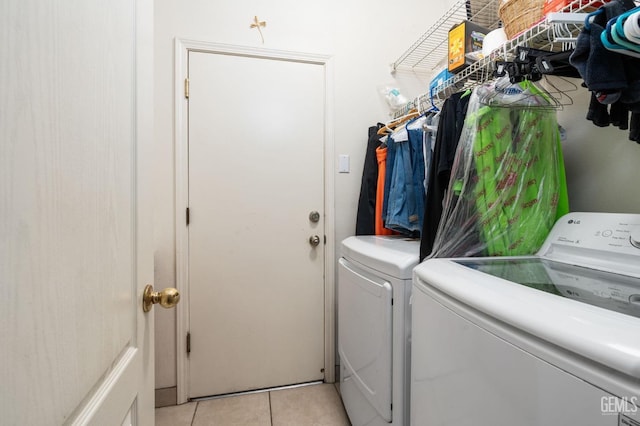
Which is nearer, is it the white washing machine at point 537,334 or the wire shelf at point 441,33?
the white washing machine at point 537,334

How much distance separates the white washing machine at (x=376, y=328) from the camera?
1007 mm

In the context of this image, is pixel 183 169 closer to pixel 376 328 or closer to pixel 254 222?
pixel 254 222

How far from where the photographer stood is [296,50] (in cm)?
183

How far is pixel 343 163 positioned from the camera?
1926mm

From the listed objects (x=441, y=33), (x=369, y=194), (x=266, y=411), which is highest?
(x=441, y=33)

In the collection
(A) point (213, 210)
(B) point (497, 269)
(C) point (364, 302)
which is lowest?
(C) point (364, 302)

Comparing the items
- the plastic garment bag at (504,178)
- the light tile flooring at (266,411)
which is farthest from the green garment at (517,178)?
the light tile flooring at (266,411)

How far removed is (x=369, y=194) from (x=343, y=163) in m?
0.29

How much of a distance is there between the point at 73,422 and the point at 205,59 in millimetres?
1842

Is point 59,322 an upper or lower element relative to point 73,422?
upper

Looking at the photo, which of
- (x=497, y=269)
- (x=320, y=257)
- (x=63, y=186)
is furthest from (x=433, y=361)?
(x=320, y=257)

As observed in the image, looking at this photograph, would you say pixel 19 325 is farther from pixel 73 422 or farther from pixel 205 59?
pixel 205 59

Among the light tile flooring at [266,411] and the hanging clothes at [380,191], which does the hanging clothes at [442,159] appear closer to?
the hanging clothes at [380,191]

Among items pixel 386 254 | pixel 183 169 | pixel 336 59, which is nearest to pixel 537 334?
pixel 386 254
